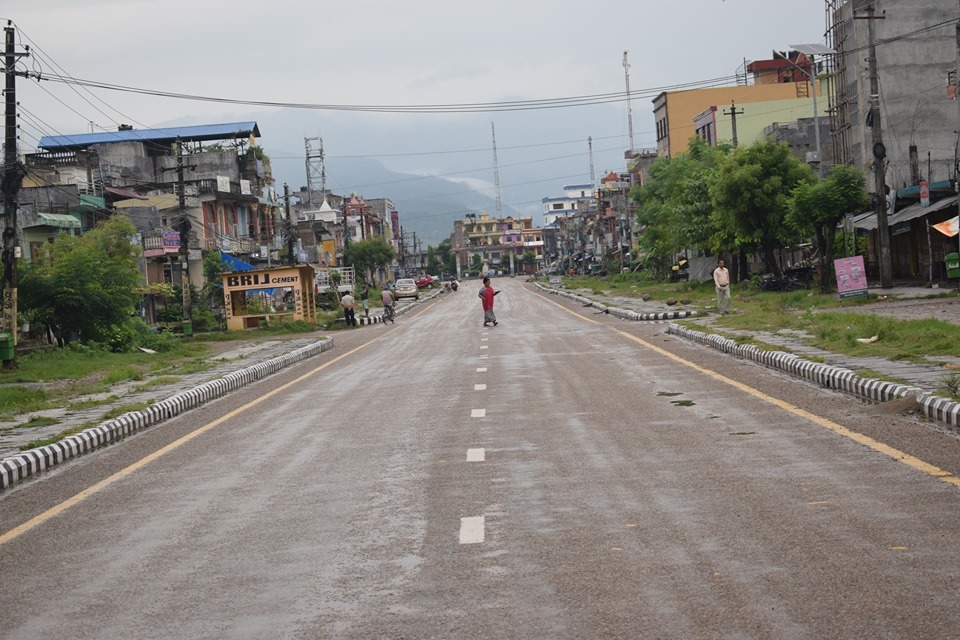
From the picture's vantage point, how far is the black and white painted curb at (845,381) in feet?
40.9

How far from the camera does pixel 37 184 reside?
54.0m

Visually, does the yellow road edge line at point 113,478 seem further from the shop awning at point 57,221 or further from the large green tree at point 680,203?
the large green tree at point 680,203

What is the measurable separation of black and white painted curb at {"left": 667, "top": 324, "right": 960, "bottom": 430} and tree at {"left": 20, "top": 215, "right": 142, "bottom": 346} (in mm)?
19750

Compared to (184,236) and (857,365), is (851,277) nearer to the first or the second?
(857,365)

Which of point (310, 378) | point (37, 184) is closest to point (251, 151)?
point (37, 184)

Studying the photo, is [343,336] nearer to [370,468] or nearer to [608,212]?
[370,468]

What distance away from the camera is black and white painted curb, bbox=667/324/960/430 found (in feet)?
40.9

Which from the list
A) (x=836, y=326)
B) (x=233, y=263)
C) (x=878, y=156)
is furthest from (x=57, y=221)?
(x=836, y=326)

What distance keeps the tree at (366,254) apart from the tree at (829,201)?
78.6 m

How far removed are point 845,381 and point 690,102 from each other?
85.7 metres

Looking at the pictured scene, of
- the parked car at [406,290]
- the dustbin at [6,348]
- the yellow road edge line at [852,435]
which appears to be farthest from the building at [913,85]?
the parked car at [406,290]

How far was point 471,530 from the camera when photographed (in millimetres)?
7918

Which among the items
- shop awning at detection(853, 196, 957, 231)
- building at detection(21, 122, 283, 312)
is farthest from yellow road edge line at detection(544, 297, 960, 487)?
building at detection(21, 122, 283, 312)

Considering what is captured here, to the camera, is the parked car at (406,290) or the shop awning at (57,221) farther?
the parked car at (406,290)
